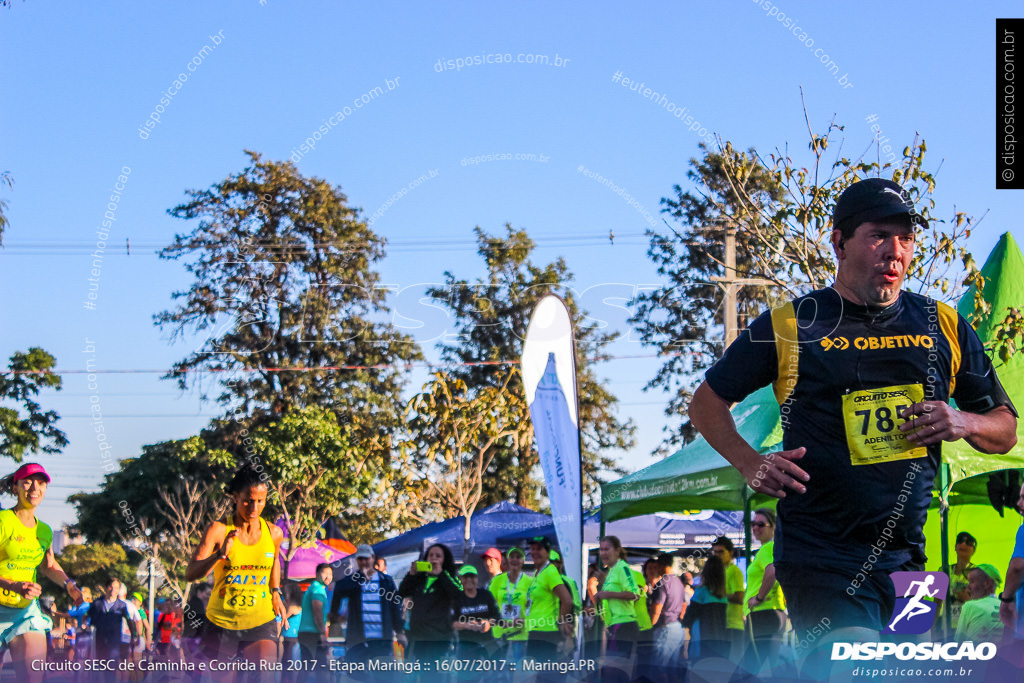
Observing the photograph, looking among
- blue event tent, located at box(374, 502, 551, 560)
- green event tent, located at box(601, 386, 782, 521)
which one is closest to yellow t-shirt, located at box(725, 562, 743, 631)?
green event tent, located at box(601, 386, 782, 521)

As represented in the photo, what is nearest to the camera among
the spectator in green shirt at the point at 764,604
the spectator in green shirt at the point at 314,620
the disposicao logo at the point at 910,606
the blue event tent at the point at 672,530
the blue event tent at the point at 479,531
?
the disposicao logo at the point at 910,606

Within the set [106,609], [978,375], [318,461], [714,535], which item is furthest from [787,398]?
[318,461]

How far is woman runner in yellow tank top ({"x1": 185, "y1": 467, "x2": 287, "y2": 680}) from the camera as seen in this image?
19.6 ft

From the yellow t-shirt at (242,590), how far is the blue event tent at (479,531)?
11717 millimetres

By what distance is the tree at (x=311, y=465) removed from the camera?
2166 centimetres

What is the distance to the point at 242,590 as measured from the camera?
602cm

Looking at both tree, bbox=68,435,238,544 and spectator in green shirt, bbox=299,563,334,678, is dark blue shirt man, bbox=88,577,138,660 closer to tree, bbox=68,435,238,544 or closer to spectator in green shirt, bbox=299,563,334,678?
spectator in green shirt, bbox=299,563,334,678

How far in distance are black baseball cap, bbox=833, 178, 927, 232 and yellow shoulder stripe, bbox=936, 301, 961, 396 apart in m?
0.30

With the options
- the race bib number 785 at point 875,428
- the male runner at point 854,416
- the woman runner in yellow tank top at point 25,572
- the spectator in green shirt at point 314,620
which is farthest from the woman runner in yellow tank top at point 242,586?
the spectator in green shirt at point 314,620

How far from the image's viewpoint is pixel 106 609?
1354cm

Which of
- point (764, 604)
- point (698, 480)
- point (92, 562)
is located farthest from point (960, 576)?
point (92, 562)

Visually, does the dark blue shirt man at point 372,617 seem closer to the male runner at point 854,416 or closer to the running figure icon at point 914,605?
the running figure icon at point 914,605

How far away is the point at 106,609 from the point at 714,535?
10.6m

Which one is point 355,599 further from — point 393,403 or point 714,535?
point 393,403
